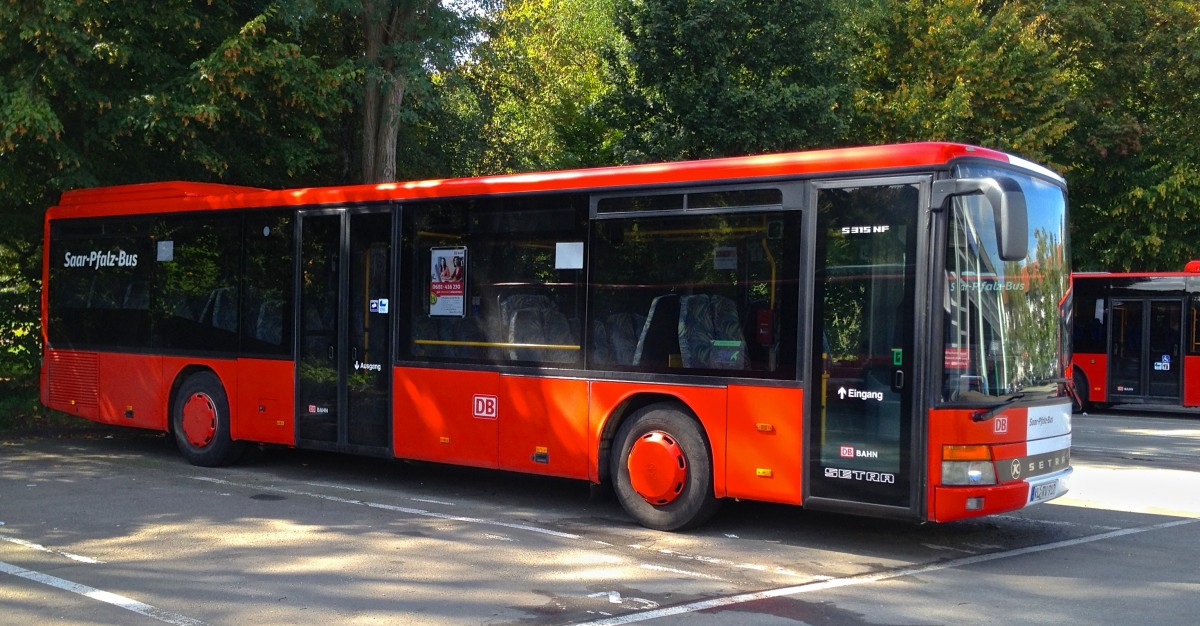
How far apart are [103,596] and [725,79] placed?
59.1 ft

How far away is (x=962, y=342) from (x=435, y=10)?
12315 millimetres

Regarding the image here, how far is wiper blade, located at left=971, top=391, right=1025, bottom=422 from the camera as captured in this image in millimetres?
8422

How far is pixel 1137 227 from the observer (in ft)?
104

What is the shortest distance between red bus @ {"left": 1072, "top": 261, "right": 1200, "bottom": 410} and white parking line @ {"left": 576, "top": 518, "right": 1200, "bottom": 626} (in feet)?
51.6

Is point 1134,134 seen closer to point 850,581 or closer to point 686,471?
point 686,471

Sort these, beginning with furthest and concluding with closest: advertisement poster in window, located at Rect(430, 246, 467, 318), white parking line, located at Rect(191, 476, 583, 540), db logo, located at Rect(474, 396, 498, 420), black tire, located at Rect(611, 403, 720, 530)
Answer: advertisement poster in window, located at Rect(430, 246, 467, 318), db logo, located at Rect(474, 396, 498, 420), white parking line, located at Rect(191, 476, 583, 540), black tire, located at Rect(611, 403, 720, 530)

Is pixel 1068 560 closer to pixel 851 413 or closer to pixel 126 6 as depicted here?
pixel 851 413

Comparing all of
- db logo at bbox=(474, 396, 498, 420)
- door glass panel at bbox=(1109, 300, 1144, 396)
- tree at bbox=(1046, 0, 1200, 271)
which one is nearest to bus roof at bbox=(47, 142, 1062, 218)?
db logo at bbox=(474, 396, 498, 420)

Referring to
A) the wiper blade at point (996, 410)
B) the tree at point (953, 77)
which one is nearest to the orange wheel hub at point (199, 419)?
the wiper blade at point (996, 410)

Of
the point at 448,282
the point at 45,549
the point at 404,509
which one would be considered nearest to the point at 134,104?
the point at 448,282

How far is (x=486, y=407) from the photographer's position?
11.0 m

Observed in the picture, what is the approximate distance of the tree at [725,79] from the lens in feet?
Result: 75.5

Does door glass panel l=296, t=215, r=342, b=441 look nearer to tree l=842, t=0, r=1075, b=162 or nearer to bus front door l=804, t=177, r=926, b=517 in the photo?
bus front door l=804, t=177, r=926, b=517

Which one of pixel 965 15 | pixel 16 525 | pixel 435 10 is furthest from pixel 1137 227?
pixel 16 525
